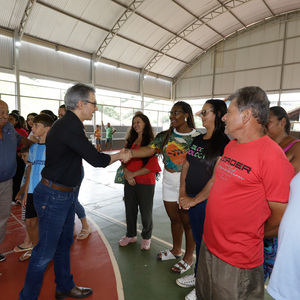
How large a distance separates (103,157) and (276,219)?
1.44m

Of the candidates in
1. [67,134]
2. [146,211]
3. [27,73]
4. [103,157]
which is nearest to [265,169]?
[103,157]

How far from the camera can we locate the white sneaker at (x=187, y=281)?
252cm

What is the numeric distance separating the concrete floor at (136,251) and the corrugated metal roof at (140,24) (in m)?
10.6

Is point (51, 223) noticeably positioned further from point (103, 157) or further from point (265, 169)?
point (265, 169)

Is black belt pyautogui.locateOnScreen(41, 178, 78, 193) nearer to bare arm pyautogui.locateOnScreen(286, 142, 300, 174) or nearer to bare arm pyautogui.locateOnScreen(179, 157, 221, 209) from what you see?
bare arm pyautogui.locateOnScreen(179, 157, 221, 209)

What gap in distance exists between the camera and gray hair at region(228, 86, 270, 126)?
4.66 ft

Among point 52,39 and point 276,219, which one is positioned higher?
point 52,39

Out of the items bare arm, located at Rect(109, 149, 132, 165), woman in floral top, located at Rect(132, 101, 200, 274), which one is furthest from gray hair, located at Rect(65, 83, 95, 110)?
woman in floral top, located at Rect(132, 101, 200, 274)

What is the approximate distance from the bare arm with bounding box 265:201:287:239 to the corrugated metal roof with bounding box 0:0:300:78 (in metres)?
13.3

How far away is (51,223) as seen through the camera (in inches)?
76.4

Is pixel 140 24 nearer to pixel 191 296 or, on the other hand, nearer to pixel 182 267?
pixel 182 267

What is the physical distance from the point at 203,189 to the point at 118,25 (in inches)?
583

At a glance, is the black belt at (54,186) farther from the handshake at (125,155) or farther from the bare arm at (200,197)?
the bare arm at (200,197)

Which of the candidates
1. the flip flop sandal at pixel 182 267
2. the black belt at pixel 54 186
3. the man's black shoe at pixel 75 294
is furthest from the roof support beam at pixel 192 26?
the man's black shoe at pixel 75 294
